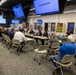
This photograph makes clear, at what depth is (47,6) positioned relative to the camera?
445 cm

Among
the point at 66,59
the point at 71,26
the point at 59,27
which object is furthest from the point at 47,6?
the point at 59,27

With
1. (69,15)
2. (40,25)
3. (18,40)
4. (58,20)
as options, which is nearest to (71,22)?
(69,15)

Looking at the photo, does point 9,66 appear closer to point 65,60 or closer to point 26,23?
point 65,60

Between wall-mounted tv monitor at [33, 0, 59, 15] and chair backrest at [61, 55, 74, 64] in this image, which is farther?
wall-mounted tv monitor at [33, 0, 59, 15]

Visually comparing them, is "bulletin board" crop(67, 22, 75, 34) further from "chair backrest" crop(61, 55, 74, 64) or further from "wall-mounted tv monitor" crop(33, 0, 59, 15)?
"chair backrest" crop(61, 55, 74, 64)

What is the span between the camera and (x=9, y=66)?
3.83m

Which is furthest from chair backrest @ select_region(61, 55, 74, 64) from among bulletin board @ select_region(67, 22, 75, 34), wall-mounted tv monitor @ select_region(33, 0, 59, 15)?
bulletin board @ select_region(67, 22, 75, 34)

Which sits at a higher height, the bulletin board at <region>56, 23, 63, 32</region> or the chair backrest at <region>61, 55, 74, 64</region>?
the chair backrest at <region>61, 55, 74, 64</region>

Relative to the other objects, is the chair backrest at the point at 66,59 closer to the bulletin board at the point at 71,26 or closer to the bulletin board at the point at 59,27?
the bulletin board at the point at 71,26

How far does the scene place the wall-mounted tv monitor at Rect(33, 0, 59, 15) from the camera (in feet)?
13.4

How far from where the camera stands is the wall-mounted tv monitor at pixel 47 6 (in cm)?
410

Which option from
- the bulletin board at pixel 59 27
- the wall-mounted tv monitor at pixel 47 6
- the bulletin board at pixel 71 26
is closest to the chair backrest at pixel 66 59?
the wall-mounted tv monitor at pixel 47 6

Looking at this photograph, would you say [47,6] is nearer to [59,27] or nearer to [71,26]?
[71,26]

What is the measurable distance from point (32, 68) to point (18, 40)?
71.1 inches
